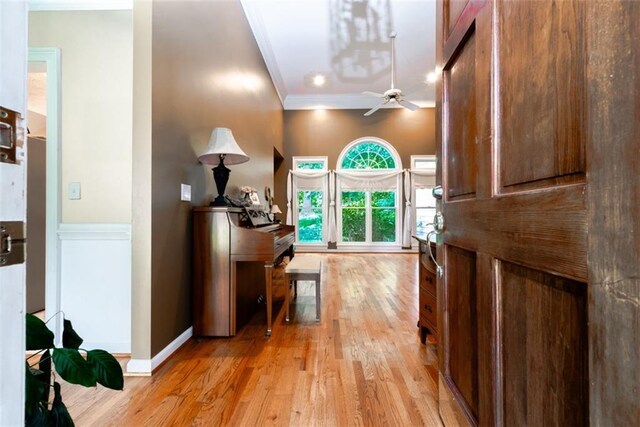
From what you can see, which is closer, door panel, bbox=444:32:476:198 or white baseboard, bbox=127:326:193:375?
door panel, bbox=444:32:476:198

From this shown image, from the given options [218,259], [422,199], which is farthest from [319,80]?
[218,259]

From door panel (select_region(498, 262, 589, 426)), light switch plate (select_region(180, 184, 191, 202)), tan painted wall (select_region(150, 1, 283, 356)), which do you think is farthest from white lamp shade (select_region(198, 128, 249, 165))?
door panel (select_region(498, 262, 589, 426))

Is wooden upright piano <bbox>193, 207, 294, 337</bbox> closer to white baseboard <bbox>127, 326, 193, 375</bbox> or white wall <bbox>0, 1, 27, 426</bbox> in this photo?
white baseboard <bbox>127, 326, 193, 375</bbox>

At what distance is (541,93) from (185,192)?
7.03 feet

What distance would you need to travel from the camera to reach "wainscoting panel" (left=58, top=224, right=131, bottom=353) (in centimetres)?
205

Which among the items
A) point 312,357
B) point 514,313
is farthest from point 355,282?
point 514,313

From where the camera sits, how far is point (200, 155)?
7.70ft

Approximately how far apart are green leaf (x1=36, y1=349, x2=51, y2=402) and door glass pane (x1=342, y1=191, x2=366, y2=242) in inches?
267

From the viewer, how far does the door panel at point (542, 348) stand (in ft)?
1.78

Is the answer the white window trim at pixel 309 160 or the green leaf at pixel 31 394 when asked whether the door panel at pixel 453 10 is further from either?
the white window trim at pixel 309 160

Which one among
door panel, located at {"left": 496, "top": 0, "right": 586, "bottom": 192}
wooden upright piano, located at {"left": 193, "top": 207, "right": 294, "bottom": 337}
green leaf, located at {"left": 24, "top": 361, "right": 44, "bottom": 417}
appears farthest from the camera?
wooden upright piano, located at {"left": 193, "top": 207, "right": 294, "bottom": 337}

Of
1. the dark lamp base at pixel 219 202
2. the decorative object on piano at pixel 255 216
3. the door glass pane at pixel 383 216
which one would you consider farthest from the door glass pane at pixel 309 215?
the dark lamp base at pixel 219 202

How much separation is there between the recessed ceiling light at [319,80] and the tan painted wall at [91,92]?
4.42 m

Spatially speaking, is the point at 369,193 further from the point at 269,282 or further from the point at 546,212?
the point at 546,212
